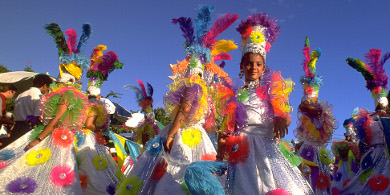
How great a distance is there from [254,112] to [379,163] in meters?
3.61

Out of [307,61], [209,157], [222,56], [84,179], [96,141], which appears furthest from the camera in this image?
[307,61]

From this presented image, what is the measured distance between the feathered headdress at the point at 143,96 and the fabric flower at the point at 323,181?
135 inches

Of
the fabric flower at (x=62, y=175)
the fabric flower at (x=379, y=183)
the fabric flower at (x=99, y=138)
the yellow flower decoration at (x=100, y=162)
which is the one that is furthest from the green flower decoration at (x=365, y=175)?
the fabric flower at (x=62, y=175)

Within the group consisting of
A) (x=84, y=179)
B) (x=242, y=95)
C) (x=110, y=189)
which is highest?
(x=242, y=95)

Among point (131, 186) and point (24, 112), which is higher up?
point (24, 112)

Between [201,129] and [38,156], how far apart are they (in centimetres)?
231

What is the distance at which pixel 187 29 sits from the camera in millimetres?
4199

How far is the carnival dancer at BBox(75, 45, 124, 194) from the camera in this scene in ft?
15.4

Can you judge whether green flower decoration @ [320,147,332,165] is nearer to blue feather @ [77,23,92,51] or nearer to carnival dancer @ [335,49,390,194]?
carnival dancer @ [335,49,390,194]

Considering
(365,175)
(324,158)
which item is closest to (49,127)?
(324,158)

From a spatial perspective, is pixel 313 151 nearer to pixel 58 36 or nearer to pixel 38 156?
pixel 38 156

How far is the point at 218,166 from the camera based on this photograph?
246 centimetres

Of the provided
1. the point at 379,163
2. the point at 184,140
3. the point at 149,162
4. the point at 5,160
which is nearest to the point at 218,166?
the point at 184,140

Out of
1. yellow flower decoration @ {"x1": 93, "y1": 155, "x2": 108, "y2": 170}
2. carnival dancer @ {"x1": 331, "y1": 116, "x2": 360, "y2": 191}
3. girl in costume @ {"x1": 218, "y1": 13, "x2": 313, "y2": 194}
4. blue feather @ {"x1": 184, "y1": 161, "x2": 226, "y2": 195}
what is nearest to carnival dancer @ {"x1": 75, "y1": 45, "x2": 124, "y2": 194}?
yellow flower decoration @ {"x1": 93, "y1": 155, "x2": 108, "y2": 170}
